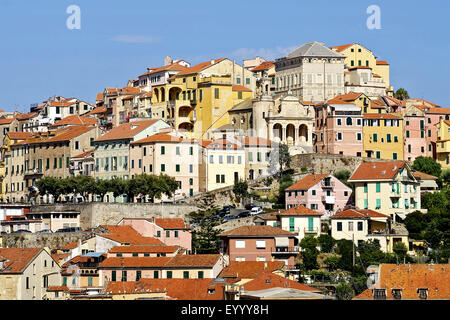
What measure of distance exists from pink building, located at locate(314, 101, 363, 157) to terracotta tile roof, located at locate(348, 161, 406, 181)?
12.7m

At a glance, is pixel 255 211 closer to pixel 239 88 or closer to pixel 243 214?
pixel 243 214

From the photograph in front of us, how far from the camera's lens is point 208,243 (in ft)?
219

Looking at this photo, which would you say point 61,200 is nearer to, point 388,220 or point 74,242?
point 74,242

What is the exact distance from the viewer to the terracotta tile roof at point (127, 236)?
64.7 metres

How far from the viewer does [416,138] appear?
295 ft

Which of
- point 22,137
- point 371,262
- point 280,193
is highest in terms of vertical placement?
point 22,137

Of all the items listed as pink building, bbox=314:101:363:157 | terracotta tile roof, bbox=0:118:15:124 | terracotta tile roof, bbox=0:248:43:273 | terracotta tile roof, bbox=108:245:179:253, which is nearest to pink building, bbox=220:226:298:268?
terracotta tile roof, bbox=108:245:179:253

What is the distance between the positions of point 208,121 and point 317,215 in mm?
25861

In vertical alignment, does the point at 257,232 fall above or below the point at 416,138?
below

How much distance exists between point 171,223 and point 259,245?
8944 millimetres

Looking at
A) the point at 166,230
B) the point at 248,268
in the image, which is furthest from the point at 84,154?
the point at 248,268

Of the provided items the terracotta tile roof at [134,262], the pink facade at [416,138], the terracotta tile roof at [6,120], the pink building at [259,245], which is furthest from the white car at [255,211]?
the terracotta tile roof at [6,120]
